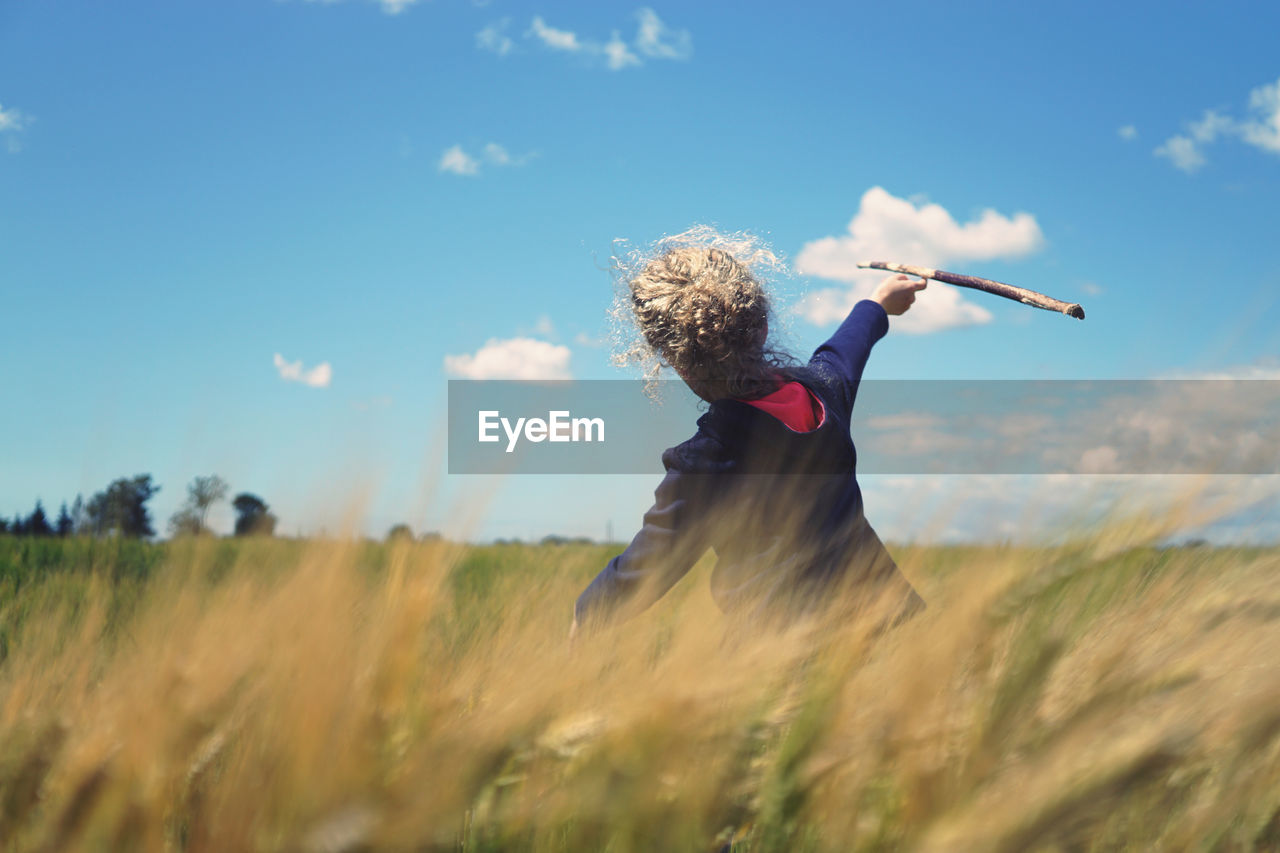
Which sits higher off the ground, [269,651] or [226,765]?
[269,651]

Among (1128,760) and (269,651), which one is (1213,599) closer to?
(1128,760)

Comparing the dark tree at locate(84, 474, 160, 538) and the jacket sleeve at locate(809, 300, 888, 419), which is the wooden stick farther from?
the dark tree at locate(84, 474, 160, 538)

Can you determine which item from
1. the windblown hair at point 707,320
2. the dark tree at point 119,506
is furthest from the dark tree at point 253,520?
the windblown hair at point 707,320

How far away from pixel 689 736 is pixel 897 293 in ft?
6.11

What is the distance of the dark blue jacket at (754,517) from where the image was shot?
6.41 ft

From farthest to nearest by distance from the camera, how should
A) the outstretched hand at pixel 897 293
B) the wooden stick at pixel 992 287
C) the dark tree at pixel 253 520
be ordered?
the outstretched hand at pixel 897 293 < the wooden stick at pixel 992 287 < the dark tree at pixel 253 520

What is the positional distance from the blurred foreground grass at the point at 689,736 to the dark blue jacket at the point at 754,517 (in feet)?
2.15

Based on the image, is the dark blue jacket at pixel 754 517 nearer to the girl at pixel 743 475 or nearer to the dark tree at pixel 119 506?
the girl at pixel 743 475

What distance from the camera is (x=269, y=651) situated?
1.17 metres

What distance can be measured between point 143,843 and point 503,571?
4.86m

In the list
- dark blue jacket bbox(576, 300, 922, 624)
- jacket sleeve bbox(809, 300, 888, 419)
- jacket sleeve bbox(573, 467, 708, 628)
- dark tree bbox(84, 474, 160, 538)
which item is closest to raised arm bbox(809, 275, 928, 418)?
jacket sleeve bbox(809, 300, 888, 419)

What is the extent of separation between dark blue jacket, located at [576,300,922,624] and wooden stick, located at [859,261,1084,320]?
58 cm

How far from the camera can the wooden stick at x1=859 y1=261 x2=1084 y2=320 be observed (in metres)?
2.06

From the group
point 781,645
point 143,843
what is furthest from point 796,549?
point 143,843
